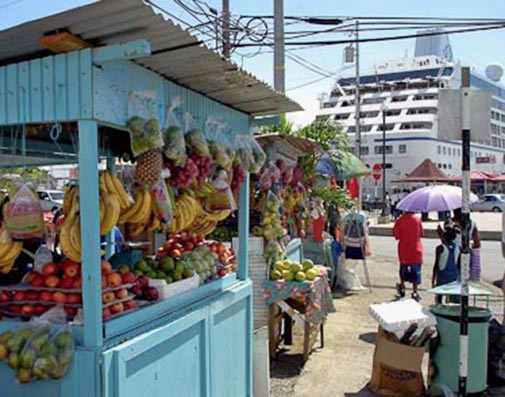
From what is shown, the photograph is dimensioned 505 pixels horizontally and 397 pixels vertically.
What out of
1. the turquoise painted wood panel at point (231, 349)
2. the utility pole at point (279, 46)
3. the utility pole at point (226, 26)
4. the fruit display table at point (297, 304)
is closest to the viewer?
the turquoise painted wood panel at point (231, 349)

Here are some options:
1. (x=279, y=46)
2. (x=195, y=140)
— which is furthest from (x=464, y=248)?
(x=279, y=46)

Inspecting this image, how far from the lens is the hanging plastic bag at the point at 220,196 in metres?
4.35

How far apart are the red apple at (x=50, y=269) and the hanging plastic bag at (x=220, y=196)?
1.52 metres

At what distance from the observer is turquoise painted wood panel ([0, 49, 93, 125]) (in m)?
2.80

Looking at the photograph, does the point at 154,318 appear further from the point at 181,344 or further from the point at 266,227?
the point at 266,227

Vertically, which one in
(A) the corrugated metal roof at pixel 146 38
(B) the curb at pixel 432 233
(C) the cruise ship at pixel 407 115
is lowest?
(B) the curb at pixel 432 233

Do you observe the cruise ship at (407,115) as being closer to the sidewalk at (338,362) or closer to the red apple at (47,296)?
the sidewalk at (338,362)

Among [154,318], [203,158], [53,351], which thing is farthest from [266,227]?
[53,351]

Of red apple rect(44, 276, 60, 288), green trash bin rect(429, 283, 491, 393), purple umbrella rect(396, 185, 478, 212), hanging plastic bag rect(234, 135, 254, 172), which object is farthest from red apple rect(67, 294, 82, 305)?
purple umbrella rect(396, 185, 478, 212)

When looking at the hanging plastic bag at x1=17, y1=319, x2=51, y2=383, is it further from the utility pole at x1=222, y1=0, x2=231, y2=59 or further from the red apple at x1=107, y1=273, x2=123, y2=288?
the utility pole at x1=222, y1=0, x2=231, y2=59

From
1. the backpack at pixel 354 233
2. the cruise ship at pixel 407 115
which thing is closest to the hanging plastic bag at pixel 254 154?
the backpack at pixel 354 233

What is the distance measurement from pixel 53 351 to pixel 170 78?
6.11 feet

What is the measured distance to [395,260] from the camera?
15.4 m

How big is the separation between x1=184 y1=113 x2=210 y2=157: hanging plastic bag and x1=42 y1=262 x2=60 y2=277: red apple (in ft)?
4.01
